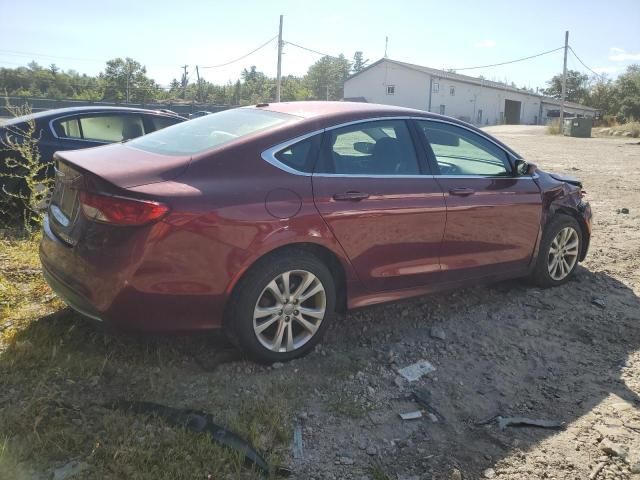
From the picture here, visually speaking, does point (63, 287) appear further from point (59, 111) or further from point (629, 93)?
point (629, 93)

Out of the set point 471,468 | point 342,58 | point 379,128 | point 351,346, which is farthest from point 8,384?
point 342,58

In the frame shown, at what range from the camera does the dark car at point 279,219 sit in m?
2.99

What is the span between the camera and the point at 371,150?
155 inches

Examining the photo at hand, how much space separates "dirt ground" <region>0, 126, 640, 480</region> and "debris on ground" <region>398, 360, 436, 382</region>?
54 mm

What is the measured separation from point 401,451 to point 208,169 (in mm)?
1837

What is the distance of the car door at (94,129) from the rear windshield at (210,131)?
3.03 metres

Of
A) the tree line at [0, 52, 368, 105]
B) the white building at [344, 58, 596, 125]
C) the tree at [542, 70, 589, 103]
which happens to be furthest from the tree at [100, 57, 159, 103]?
the tree at [542, 70, 589, 103]

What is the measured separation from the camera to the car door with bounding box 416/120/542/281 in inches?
165

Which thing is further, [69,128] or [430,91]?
[430,91]

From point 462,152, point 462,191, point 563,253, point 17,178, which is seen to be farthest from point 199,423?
point 17,178

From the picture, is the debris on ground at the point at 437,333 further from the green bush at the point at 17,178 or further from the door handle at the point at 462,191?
the green bush at the point at 17,178

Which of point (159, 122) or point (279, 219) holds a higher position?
point (159, 122)

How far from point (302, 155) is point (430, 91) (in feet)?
174

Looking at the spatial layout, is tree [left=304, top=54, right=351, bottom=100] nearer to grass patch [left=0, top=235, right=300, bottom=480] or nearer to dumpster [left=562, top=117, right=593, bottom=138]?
dumpster [left=562, top=117, right=593, bottom=138]
